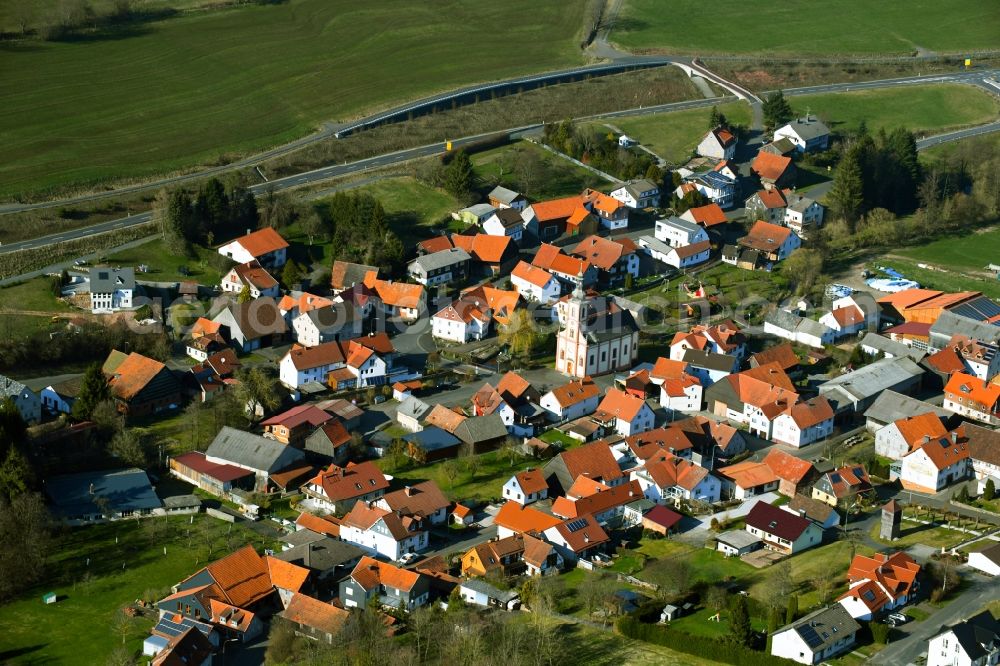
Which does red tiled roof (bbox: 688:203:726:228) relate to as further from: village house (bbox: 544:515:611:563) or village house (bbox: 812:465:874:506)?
village house (bbox: 544:515:611:563)

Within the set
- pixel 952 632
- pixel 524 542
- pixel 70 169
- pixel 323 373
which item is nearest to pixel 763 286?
pixel 323 373

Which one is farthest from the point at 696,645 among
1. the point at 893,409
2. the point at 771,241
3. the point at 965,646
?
the point at 771,241

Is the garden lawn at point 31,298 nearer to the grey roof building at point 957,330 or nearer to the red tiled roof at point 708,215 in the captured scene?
the red tiled roof at point 708,215

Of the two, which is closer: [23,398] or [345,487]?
[345,487]

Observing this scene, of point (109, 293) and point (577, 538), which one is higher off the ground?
point (109, 293)

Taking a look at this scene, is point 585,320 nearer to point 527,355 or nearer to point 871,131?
point 527,355

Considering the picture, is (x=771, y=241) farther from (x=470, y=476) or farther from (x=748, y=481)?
(x=470, y=476)
